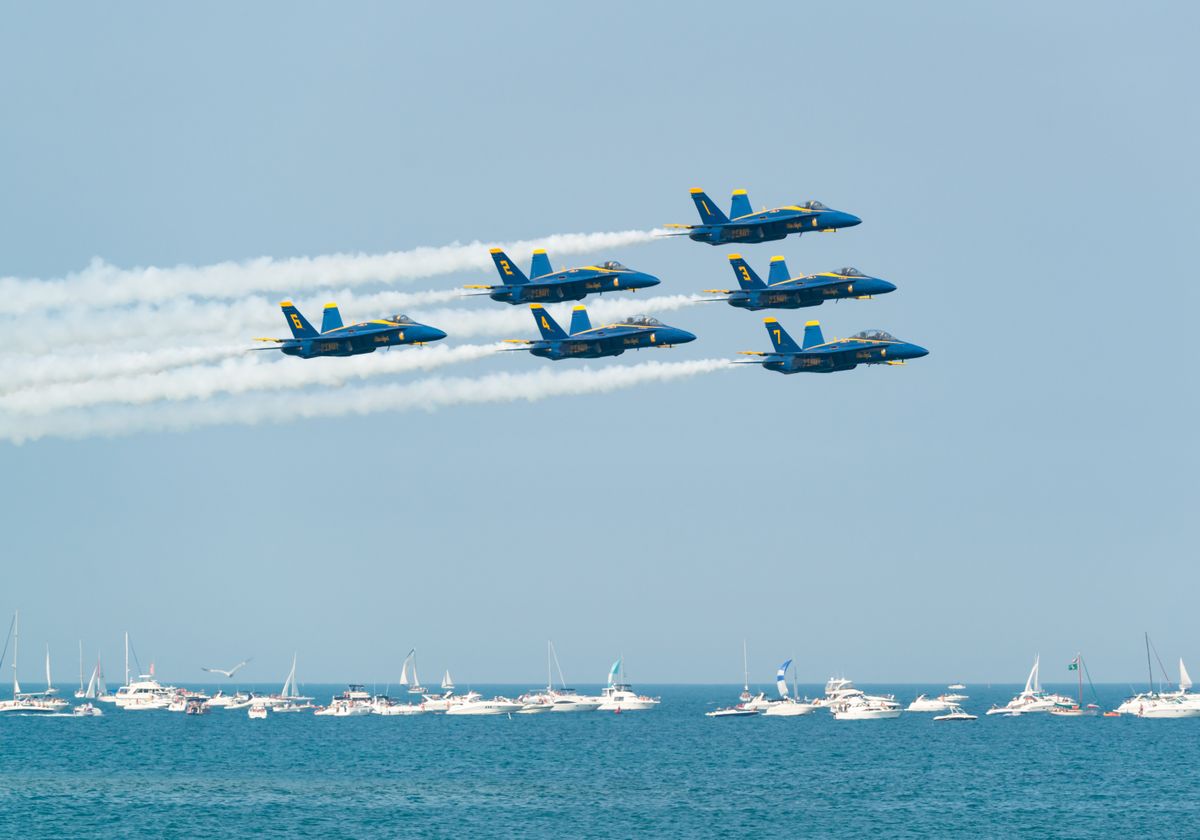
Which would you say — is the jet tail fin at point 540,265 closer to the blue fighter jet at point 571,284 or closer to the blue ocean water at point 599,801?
the blue fighter jet at point 571,284

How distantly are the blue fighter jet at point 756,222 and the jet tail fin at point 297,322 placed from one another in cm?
2977

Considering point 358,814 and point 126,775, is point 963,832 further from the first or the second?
point 126,775

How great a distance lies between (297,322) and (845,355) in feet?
143

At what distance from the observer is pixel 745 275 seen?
133m

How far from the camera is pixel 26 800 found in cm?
15825

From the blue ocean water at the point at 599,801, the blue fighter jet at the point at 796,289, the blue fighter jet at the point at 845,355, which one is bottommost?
the blue ocean water at the point at 599,801

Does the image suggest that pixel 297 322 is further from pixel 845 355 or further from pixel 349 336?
pixel 845 355

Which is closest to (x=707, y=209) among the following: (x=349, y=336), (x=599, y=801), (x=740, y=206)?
(x=740, y=206)

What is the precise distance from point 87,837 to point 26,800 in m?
30.4

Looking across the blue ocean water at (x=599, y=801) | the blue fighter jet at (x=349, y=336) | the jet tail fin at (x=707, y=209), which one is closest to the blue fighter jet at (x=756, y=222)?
the jet tail fin at (x=707, y=209)

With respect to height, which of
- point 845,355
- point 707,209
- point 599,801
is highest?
point 707,209

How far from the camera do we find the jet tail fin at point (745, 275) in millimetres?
132500

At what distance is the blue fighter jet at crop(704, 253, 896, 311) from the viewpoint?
129 m

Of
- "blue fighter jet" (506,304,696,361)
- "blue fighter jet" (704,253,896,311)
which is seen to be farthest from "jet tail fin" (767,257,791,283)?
"blue fighter jet" (506,304,696,361)
